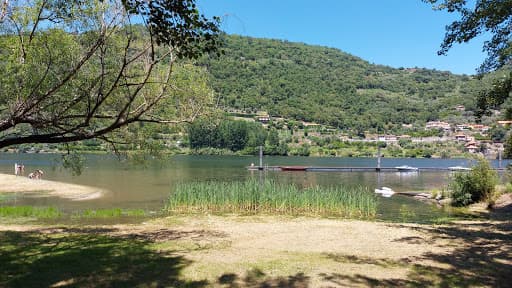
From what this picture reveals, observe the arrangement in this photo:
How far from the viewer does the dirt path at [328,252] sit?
688 cm

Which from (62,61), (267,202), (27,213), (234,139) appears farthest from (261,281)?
(234,139)

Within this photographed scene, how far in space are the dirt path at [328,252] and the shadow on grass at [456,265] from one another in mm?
15

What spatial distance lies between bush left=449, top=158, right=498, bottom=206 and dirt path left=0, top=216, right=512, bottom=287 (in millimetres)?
10836

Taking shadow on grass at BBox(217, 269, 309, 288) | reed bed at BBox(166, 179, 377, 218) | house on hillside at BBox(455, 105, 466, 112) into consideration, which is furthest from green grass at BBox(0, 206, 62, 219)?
house on hillside at BBox(455, 105, 466, 112)

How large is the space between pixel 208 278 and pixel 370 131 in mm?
164271

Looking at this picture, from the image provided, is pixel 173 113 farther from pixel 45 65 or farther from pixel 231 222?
pixel 231 222

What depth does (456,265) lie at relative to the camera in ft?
25.8

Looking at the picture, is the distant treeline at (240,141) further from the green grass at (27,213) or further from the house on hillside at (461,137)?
the green grass at (27,213)

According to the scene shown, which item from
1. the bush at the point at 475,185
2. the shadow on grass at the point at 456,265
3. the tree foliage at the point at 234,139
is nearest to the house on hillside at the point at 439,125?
the tree foliage at the point at 234,139

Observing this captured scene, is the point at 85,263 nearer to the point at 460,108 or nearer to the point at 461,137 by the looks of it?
the point at 461,137

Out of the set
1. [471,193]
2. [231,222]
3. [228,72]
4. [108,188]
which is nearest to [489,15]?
[231,222]

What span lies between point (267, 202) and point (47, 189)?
65.0 feet

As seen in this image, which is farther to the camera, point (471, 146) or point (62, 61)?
point (471, 146)

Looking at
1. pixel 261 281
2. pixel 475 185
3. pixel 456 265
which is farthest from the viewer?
pixel 475 185
